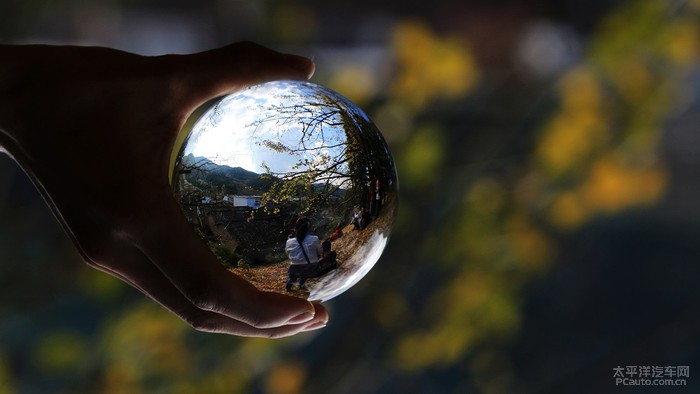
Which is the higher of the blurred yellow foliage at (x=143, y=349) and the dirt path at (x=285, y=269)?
the dirt path at (x=285, y=269)

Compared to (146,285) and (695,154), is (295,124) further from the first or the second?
(695,154)

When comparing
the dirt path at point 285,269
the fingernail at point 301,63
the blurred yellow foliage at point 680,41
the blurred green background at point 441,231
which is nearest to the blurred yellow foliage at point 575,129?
the blurred green background at point 441,231

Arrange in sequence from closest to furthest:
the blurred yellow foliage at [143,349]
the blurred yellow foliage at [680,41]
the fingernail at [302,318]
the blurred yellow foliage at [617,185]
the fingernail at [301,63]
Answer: the fingernail at [302,318] → the fingernail at [301,63] → the blurred yellow foliage at [143,349] → the blurred yellow foliage at [680,41] → the blurred yellow foliage at [617,185]

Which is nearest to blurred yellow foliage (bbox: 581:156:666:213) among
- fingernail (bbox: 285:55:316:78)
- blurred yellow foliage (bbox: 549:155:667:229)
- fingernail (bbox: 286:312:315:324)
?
blurred yellow foliage (bbox: 549:155:667:229)

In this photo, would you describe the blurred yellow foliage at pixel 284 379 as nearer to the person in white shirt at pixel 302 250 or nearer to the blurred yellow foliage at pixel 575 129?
the blurred yellow foliage at pixel 575 129

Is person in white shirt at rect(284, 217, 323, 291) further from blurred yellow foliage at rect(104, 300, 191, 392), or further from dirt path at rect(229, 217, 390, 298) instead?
blurred yellow foliage at rect(104, 300, 191, 392)
